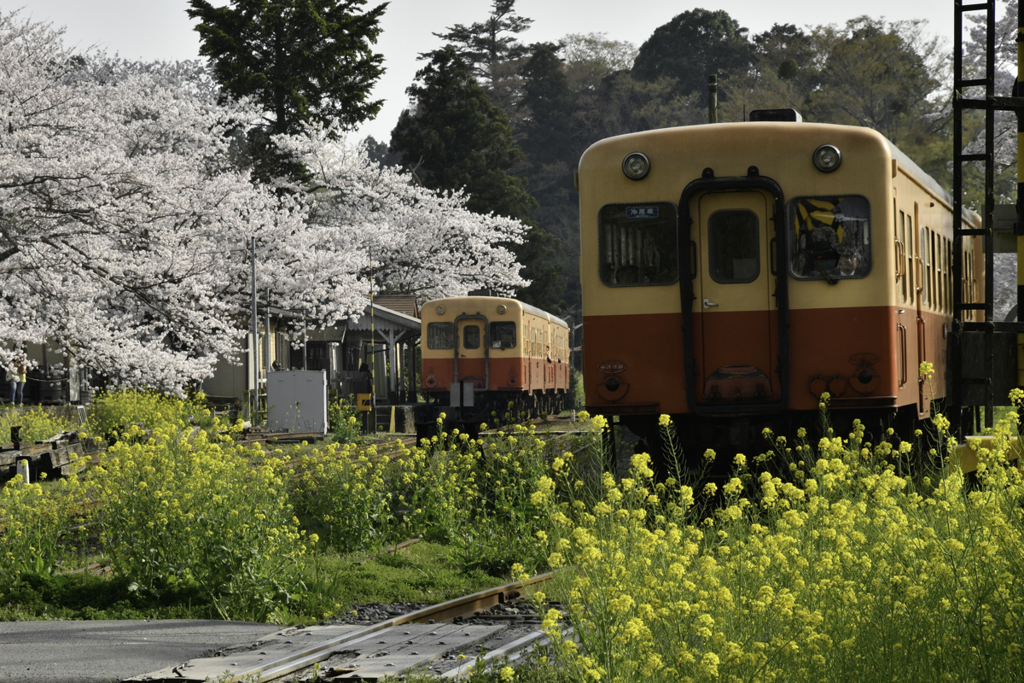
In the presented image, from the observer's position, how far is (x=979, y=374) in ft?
19.8

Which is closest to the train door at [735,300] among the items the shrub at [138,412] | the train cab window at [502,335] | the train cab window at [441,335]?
the shrub at [138,412]

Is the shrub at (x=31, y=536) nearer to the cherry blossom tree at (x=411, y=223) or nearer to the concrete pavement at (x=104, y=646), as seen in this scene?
the concrete pavement at (x=104, y=646)

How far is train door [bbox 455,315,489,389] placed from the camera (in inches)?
968

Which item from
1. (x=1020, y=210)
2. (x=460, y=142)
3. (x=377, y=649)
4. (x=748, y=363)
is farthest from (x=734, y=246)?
(x=460, y=142)

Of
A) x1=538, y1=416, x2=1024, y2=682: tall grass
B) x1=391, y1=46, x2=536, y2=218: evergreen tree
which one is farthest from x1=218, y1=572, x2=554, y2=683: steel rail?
x1=391, y1=46, x2=536, y2=218: evergreen tree

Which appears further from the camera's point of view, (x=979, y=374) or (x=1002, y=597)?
(x=979, y=374)

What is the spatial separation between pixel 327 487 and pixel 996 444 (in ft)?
18.2

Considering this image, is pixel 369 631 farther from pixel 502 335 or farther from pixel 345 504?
pixel 502 335

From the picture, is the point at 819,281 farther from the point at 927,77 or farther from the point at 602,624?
the point at 927,77

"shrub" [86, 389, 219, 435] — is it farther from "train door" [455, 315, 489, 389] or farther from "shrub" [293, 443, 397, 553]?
"shrub" [293, 443, 397, 553]

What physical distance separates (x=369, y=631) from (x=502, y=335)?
18734 millimetres

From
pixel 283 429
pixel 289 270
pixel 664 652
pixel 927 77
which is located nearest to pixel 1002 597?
pixel 664 652

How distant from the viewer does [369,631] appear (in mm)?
5984

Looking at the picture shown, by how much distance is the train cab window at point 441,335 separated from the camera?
80.9 ft
